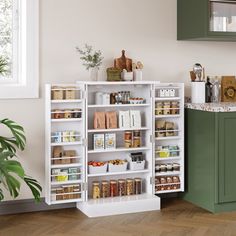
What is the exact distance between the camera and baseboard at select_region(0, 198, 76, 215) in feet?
16.4

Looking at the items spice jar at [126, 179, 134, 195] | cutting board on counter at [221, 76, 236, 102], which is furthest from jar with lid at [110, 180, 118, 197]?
cutting board on counter at [221, 76, 236, 102]

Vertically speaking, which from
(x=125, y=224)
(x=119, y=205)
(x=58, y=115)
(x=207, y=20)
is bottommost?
(x=125, y=224)

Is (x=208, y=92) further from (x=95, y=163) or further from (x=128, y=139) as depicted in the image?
(x=95, y=163)

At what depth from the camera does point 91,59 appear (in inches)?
201

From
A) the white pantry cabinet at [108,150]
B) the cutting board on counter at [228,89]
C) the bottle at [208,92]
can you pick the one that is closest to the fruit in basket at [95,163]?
the white pantry cabinet at [108,150]

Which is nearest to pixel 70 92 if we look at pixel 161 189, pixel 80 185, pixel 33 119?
pixel 33 119

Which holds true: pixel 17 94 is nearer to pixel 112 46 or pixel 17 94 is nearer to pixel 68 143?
pixel 68 143

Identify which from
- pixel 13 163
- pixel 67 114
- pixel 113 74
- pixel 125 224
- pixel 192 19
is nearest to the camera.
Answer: pixel 13 163

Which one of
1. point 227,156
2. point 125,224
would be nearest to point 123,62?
point 227,156

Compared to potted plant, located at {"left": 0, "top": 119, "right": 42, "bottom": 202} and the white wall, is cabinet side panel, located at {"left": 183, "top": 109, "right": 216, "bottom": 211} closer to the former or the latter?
the white wall

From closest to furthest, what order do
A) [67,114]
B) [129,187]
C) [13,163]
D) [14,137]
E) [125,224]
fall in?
[13,163]
[125,224]
[14,137]
[67,114]
[129,187]

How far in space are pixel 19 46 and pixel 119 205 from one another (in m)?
1.66

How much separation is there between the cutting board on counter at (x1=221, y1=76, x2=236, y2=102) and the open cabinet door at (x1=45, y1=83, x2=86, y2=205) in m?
1.55

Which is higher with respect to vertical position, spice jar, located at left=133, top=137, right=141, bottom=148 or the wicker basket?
the wicker basket
